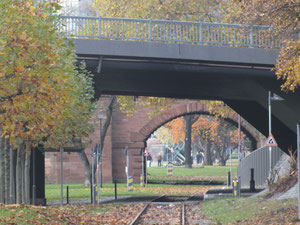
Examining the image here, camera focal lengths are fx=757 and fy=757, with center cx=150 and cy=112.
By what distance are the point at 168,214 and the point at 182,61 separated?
21.3ft

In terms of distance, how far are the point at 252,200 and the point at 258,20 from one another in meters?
6.40

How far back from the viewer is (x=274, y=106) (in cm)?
3020

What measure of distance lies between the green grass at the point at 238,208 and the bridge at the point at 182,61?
518cm

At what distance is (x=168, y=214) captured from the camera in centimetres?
2475

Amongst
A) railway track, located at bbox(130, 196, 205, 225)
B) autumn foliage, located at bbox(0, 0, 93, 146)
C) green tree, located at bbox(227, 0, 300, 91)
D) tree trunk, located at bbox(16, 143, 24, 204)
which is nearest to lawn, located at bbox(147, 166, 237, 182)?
railway track, located at bbox(130, 196, 205, 225)

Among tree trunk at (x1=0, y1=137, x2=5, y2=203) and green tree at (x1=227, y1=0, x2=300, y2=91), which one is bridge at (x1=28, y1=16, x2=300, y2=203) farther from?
green tree at (x1=227, y1=0, x2=300, y2=91)

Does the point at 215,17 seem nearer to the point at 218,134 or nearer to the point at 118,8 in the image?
the point at 118,8

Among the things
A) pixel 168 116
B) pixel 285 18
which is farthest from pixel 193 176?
pixel 285 18

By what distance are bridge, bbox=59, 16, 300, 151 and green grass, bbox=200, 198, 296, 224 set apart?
518cm

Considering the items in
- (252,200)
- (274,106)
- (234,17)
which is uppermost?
(234,17)

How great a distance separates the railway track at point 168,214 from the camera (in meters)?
21.6

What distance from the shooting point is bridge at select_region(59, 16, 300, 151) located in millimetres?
27734

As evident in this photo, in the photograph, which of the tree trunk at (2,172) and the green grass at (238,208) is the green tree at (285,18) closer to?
the green grass at (238,208)

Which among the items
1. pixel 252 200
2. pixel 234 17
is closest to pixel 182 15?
pixel 234 17
